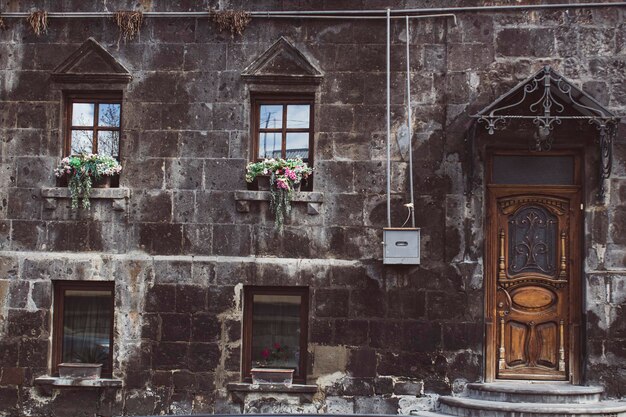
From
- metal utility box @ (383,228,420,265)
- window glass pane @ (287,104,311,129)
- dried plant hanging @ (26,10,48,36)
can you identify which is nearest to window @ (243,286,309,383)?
metal utility box @ (383,228,420,265)

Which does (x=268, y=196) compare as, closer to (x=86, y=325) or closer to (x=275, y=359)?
(x=275, y=359)

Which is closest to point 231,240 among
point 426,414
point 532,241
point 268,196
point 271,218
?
point 271,218

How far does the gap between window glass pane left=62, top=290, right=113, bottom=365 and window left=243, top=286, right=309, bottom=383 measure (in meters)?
1.83

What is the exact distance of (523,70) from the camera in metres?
10.9

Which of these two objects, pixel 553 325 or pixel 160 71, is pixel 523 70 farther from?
pixel 160 71

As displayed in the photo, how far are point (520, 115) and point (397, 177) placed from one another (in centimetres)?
167

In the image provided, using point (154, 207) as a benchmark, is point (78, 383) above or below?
below

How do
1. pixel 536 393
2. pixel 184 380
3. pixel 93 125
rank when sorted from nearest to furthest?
pixel 536 393, pixel 184 380, pixel 93 125

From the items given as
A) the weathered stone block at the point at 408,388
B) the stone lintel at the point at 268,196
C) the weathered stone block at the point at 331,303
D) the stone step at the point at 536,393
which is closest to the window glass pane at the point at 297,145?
the stone lintel at the point at 268,196

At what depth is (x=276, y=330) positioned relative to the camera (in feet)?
37.1

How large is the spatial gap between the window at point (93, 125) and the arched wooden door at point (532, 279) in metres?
4.94

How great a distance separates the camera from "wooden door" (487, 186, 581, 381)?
11.0 metres

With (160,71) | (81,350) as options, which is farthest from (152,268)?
(160,71)

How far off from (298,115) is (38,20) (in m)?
3.60
